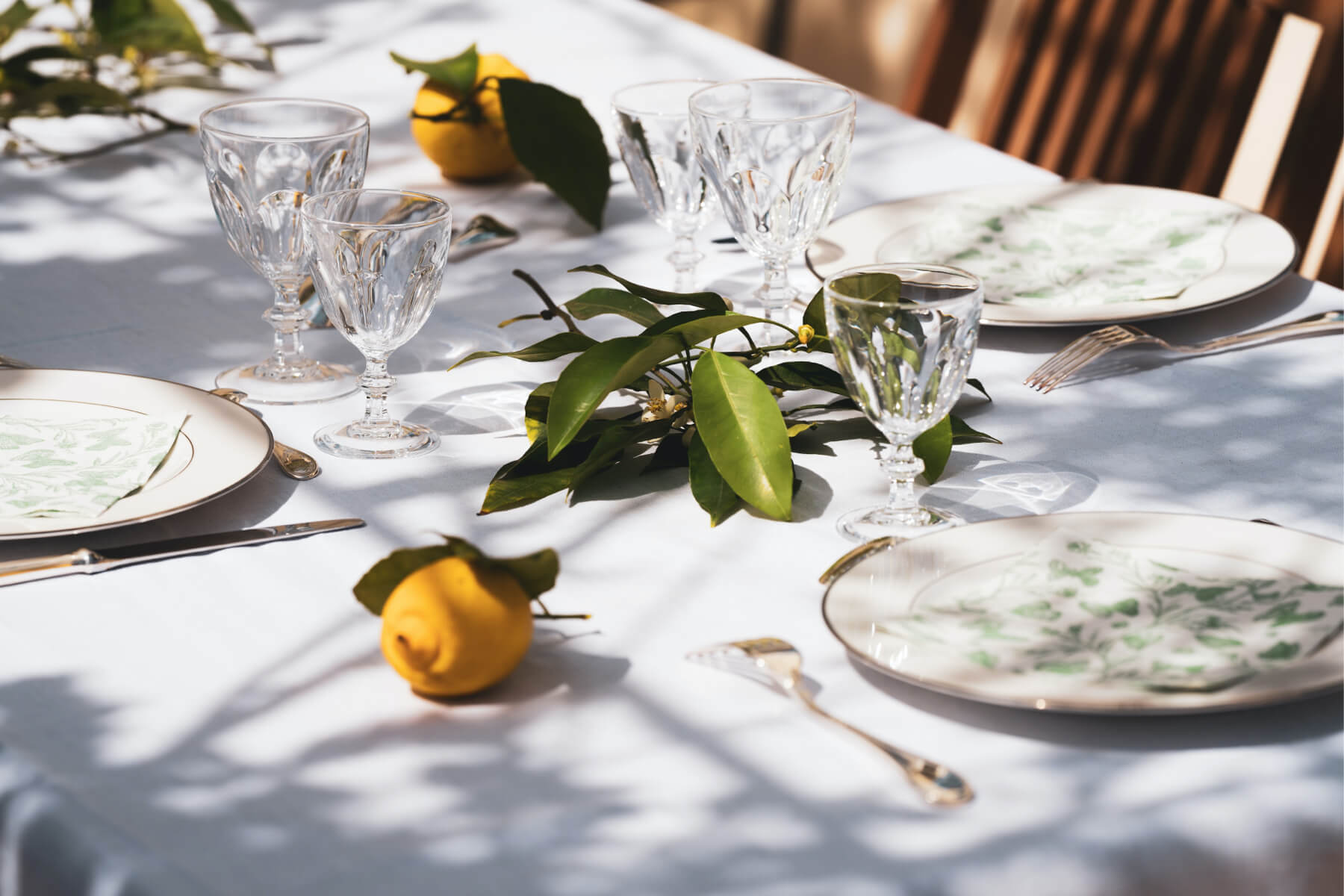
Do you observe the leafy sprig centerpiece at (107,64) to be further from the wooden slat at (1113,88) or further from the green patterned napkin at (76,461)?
the wooden slat at (1113,88)

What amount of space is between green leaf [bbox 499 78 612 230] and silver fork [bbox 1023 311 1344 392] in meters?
0.49

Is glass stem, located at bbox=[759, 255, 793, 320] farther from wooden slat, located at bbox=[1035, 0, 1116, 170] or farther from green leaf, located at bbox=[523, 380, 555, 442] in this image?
wooden slat, located at bbox=[1035, 0, 1116, 170]

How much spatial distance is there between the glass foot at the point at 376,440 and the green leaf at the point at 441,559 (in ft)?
0.84

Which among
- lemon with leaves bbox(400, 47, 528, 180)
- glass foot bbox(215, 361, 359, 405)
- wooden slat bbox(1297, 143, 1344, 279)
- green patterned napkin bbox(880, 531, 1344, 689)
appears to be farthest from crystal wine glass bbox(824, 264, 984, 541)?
wooden slat bbox(1297, 143, 1344, 279)

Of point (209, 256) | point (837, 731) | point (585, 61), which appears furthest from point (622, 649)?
point (585, 61)

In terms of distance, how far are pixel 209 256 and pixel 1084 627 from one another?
914 mm

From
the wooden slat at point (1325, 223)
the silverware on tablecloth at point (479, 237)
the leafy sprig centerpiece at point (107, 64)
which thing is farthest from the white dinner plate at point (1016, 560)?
the wooden slat at point (1325, 223)

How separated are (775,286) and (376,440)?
333 millimetres

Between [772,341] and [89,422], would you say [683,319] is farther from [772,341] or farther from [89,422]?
[89,422]

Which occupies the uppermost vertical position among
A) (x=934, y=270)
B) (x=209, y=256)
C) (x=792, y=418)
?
(x=934, y=270)

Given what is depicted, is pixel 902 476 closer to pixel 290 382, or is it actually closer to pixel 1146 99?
pixel 290 382

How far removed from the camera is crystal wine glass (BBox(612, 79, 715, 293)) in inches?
46.9

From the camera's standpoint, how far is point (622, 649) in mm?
752

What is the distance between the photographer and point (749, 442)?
856 mm
